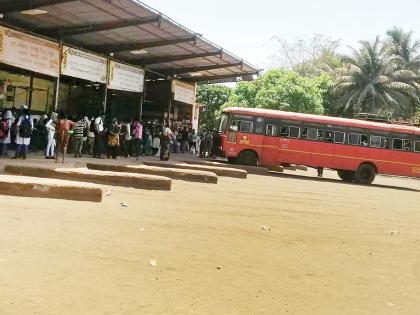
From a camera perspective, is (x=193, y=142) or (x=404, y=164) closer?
(x=404, y=164)

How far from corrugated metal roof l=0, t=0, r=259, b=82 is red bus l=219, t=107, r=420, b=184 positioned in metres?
3.00

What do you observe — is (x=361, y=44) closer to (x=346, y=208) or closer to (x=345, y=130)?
(x=345, y=130)

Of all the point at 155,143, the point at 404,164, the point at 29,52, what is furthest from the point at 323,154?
the point at 29,52

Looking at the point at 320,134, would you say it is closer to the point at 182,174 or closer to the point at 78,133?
the point at 182,174

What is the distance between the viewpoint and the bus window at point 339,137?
20.9 metres

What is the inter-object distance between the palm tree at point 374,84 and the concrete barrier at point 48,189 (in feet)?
99.3

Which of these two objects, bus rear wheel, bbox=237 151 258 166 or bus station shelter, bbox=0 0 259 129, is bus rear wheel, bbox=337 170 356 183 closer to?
bus rear wheel, bbox=237 151 258 166

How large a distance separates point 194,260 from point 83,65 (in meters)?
13.7

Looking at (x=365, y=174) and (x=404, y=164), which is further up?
(x=404, y=164)

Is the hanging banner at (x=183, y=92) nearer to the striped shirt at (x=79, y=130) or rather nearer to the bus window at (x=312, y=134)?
the bus window at (x=312, y=134)

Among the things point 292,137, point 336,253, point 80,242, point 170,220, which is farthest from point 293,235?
point 292,137

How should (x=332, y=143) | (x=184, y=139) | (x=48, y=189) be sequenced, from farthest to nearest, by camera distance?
1. (x=184, y=139)
2. (x=332, y=143)
3. (x=48, y=189)

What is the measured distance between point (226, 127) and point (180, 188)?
10094 millimetres

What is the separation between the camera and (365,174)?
829 inches
